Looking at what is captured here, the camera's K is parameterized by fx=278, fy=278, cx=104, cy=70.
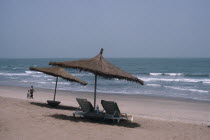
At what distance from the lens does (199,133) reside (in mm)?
8242

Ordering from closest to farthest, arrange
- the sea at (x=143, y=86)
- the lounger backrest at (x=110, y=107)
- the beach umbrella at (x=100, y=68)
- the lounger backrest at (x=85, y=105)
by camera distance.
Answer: the beach umbrella at (x=100, y=68) → the lounger backrest at (x=110, y=107) → the lounger backrest at (x=85, y=105) → the sea at (x=143, y=86)

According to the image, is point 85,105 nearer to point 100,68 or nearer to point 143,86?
point 100,68

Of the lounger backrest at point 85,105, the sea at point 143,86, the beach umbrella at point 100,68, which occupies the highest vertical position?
the beach umbrella at point 100,68

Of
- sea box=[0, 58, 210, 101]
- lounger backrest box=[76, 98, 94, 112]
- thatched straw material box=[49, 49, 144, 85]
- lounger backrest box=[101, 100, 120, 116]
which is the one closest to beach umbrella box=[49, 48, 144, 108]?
thatched straw material box=[49, 49, 144, 85]

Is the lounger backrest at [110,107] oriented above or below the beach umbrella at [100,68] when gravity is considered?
below

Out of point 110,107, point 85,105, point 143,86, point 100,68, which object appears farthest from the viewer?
point 143,86

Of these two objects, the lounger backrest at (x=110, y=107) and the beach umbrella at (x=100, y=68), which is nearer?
the beach umbrella at (x=100, y=68)

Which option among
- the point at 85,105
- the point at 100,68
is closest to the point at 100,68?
the point at 100,68

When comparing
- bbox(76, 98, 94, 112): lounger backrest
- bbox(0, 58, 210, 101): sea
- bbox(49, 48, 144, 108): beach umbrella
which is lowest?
bbox(0, 58, 210, 101): sea

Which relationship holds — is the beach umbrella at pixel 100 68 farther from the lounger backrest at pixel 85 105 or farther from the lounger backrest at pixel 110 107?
the lounger backrest at pixel 85 105

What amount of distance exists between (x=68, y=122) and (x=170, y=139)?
9.88ft

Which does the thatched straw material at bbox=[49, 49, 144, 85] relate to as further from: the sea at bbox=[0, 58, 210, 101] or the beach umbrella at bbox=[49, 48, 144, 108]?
the sea at bbox=[0, 58, 210, 101]

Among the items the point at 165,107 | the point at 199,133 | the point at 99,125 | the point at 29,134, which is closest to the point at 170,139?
the point at 199,133

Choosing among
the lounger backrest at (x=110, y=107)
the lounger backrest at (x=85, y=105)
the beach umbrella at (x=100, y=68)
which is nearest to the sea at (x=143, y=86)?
the beach umbrella at (x=100, y=68)
